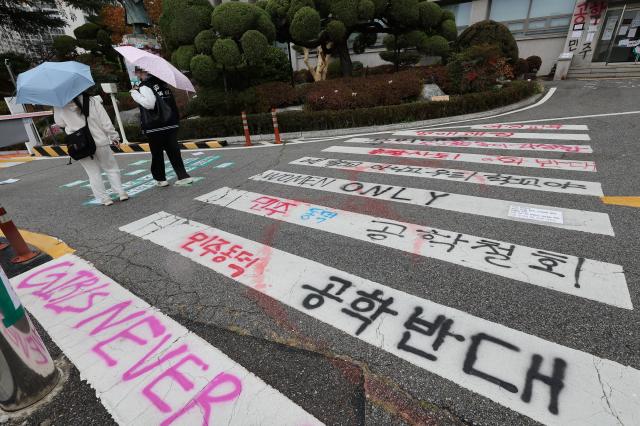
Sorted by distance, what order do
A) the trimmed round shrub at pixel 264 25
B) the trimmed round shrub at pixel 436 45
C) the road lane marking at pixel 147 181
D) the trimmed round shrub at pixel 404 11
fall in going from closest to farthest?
the road lane marking at pixel 147 181 → the trimmed round shrub at pixel 264 25 → the trimmed round shrub at pixel 404 11 → the trimmed round shrub at pixel 436 45

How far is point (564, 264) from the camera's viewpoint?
3.14 meters

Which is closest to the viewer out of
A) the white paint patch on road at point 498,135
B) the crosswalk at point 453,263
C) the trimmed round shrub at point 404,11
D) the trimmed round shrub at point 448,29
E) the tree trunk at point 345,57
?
the crosswalk at point 453,263

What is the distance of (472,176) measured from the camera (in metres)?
5.65

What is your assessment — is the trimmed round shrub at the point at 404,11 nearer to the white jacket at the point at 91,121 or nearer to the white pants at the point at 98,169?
the white jacket at the point at 91,121

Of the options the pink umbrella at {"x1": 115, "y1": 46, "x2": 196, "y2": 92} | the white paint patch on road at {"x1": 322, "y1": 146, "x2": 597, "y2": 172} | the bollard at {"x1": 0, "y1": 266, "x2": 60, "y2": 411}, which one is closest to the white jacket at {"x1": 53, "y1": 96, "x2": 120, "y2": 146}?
the pink umbrella at {"x1": 115, "y1": 46, "x2": 196, "y2": 92}

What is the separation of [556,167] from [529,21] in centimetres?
1921

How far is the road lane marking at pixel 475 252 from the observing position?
285cm

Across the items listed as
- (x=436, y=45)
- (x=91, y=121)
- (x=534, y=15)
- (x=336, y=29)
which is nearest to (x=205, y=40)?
(x=336, y=29)

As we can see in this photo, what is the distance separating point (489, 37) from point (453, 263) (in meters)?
17.0

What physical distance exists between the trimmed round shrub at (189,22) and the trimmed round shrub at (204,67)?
1.01 metres

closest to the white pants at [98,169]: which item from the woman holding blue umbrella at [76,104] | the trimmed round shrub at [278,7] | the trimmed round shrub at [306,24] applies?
the woman holding blue umbrella at [76,104]

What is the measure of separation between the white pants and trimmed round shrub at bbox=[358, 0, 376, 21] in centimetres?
1123

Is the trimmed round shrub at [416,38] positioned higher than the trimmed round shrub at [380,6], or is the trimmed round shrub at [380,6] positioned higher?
the trimmed round shrub at [380,6]

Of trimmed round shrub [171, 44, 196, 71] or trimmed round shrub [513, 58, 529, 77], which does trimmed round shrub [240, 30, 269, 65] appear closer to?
trimmed round shrub [171, 44, 196, 71]
